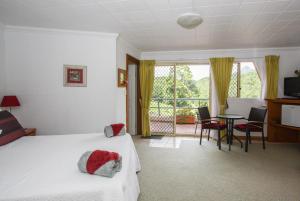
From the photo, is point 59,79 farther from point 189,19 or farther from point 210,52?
Result: point 210,52

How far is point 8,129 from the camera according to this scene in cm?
230

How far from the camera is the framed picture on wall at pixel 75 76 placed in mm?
3449

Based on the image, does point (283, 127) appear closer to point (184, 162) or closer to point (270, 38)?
point (270, 38)

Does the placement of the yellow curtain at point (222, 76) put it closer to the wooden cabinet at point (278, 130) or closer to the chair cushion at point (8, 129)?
the wooden cabinet at point (278, 130)

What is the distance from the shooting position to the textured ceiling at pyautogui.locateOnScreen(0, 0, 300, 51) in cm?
Answer: 236

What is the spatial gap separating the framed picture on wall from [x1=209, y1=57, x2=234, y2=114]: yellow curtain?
3050 millimetres

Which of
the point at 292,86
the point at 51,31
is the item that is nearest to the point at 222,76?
the point at 292,86

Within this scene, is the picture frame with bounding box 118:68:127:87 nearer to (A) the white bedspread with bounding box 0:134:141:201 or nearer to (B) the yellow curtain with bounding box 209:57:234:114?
(A) the white bedspread with bounding box 0:134:141:201

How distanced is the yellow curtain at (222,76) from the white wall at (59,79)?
2.58m

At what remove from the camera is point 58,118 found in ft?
11.4

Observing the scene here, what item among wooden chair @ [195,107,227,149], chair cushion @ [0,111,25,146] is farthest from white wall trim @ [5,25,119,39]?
wooden chair @ [195,107,227,149]

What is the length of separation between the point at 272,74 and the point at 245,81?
23.0 inches

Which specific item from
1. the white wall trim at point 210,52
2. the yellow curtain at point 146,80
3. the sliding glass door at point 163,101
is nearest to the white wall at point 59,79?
the yellow curtain at point 146,80

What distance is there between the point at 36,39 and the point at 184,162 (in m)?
3.24
